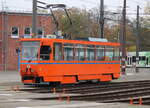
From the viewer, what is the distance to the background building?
160 ft

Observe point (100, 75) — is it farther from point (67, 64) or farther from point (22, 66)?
point (22, 66)

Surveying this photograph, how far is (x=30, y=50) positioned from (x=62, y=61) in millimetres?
2143

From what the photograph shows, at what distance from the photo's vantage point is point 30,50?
24391mm

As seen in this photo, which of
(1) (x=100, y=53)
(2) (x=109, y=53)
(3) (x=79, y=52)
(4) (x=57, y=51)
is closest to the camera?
(4) (x=57, y=51)

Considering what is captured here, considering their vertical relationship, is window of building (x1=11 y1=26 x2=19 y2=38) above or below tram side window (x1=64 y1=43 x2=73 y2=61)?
above

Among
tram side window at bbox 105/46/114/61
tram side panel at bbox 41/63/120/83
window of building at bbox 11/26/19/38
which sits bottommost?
tram side panel at bbox 41/63/120/83

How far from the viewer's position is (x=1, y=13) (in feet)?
161

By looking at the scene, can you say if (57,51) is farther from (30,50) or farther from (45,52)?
(30,50)

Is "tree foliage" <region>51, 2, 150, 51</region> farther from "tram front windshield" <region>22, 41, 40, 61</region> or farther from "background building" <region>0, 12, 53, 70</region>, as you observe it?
"tram front windshield" <region>22, 41, 40, 61</region>

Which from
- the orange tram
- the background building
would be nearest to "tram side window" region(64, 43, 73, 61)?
the orange tram

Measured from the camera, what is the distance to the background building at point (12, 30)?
48.9 metres

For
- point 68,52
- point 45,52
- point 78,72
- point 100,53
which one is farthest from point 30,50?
point 100,53

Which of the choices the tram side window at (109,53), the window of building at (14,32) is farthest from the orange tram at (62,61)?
the window of building at (14,32)

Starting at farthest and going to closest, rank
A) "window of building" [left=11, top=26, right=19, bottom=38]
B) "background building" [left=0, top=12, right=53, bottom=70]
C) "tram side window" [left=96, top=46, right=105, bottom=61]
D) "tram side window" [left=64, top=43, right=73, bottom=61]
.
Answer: "window of building" [left=11, top=26, right=19, bottom=38] → "background building" [left=0, top=12, right=53, bottom=70] → "tram side window" [left=96, top=46, right=105, bottom=61] → "tram side window" [left=64, top=43, right=73, bottom=61]
